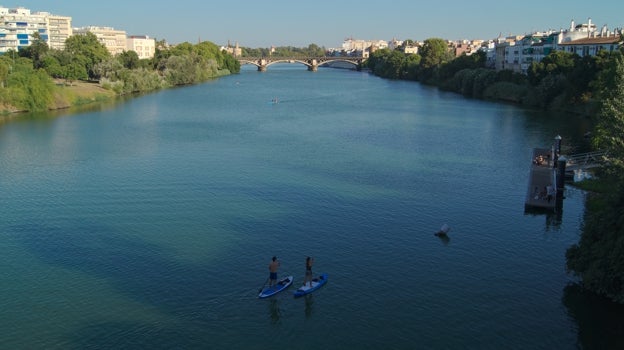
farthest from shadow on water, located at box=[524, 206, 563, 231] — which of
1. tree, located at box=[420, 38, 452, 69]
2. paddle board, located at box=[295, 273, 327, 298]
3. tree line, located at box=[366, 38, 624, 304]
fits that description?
tree, located at box=[420, 38, 452, 69]

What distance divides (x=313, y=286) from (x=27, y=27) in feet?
502

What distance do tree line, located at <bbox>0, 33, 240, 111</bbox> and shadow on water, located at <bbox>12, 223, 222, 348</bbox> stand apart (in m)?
53.7

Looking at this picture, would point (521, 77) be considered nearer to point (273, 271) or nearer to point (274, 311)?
point (273, 271)

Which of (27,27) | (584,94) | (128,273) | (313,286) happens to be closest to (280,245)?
(313,286)

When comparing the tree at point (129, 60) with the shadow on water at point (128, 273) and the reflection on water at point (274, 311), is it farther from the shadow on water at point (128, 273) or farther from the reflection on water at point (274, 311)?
the reflection on water at point (274, 311)

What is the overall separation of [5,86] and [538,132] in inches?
2556

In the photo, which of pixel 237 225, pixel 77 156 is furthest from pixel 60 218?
pixel 77 156

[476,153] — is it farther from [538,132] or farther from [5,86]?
[5,86]

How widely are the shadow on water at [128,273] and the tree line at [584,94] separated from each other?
13793 millimetres

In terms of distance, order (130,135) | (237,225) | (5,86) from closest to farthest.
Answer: (237,225), (130,135), (5,86)

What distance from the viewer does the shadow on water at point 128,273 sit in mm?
19234

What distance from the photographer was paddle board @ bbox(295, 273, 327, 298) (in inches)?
862

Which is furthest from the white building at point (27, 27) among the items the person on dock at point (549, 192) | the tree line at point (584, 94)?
the person on dock at point (549, 192)

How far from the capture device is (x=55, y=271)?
952 inches
